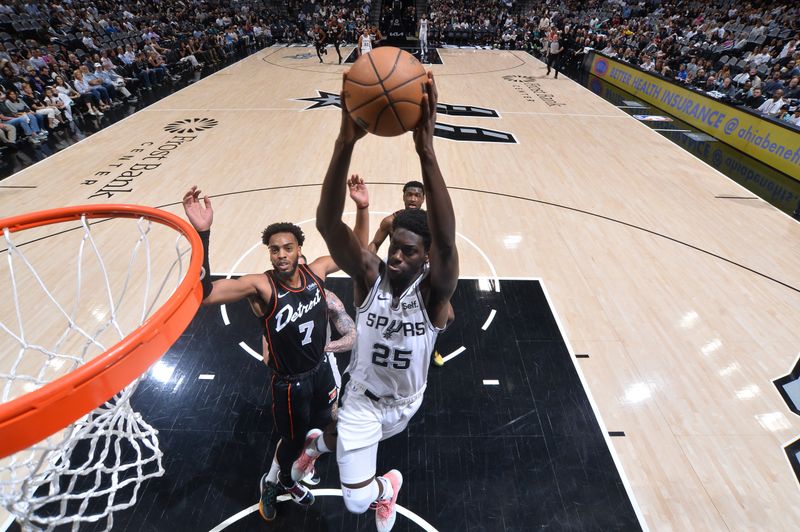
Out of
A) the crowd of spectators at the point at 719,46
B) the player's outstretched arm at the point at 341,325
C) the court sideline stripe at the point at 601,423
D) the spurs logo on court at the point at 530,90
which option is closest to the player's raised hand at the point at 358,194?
the player's outstretched arm at the point at 341,325

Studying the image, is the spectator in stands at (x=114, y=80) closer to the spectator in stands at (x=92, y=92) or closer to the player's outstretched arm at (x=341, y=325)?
the spectator in stands at (x=92, y=92)


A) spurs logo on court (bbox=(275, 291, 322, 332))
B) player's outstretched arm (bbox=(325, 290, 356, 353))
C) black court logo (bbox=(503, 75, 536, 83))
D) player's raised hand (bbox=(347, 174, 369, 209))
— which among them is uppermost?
player's raised hand (bbox=(347, 174, 369, 209))

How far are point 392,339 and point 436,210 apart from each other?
0.80 metres

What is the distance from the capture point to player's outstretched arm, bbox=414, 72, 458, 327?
5.13ft

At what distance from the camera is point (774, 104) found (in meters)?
9.62

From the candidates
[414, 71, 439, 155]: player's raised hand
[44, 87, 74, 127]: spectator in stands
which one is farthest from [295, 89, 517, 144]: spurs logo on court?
[414, 71, 439, 155]: player's raised hand

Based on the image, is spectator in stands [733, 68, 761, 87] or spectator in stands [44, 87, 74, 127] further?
spectator in stands [733, 68, 761, 87]

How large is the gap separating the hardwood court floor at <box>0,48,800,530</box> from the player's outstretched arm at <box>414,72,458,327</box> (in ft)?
7.79

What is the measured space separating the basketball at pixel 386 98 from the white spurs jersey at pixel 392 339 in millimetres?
696

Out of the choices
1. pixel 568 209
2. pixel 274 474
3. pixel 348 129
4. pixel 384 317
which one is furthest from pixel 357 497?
pixel 568 209

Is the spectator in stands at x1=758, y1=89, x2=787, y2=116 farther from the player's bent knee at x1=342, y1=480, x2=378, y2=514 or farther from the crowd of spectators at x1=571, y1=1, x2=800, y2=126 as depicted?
the player's bent knee at x1=342, y1=480, x2=378, y2=514

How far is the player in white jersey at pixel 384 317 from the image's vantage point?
186 cm

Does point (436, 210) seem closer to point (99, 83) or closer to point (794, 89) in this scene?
point (794, 89)

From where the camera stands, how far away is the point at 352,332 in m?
3.84
